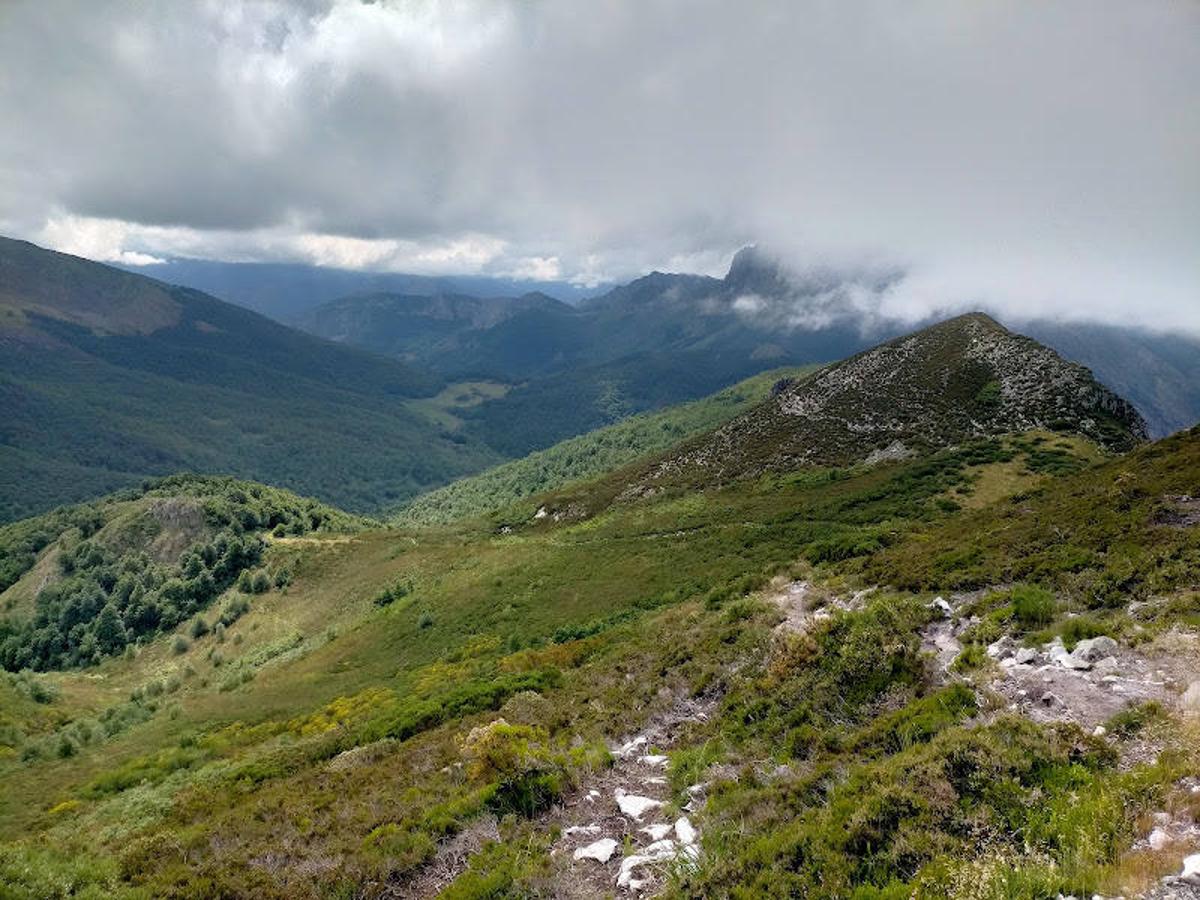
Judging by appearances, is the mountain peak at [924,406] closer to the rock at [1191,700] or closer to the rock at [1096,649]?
the rock at [1096,649]

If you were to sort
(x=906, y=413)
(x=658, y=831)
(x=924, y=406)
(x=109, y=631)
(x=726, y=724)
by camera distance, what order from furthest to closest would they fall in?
1. (x=109, y=631)
2. (x=906, y=413)
3. (x=924, y=406)
4. (x=726, y=724)
5. (x=658, y=831)

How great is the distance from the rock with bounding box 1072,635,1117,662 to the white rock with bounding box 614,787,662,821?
1009cm

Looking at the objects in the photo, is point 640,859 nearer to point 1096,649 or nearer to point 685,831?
point 685,831

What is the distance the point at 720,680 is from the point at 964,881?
12.9 metres

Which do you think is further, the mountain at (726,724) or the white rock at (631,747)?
the white rock at (631,747)

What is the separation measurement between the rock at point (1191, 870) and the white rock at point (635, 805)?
30.1 feet

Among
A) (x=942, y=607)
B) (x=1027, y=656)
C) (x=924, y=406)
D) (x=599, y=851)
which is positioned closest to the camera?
(x=599, y=851)

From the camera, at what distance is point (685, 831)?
12.5 metres

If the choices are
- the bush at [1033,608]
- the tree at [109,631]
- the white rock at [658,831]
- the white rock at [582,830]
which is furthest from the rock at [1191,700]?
the tree at [109,631]

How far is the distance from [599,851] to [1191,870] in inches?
364

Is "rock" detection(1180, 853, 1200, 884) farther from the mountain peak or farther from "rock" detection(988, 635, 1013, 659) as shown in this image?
the mountain peak

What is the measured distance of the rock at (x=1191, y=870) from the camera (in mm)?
7273

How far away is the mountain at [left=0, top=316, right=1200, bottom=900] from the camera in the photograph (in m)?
10.1

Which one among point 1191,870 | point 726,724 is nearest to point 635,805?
point 726,724
